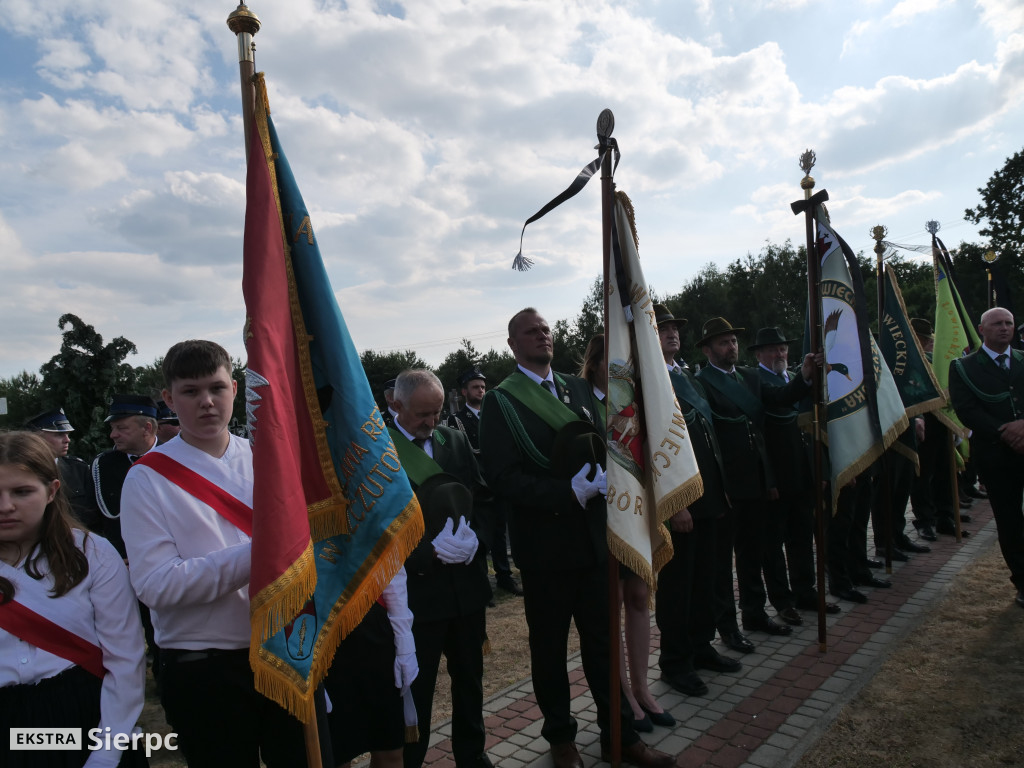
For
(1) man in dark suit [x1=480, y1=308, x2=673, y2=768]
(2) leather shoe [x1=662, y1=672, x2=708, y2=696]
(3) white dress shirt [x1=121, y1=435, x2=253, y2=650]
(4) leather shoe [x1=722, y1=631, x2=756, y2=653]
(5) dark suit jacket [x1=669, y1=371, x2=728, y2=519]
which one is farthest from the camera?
(4) leather shoe [x1=722, y1=631, x2=756, y2=653]

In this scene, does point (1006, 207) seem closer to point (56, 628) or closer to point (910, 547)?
point (910, 547)

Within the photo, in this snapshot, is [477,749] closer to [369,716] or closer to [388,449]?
[369,716]

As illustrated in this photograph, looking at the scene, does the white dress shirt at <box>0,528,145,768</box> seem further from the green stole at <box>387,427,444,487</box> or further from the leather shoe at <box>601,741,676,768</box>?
the leather shoe at <box>601,741,676,768</box>

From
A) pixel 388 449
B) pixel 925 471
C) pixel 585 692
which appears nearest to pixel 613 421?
pixel 388 449

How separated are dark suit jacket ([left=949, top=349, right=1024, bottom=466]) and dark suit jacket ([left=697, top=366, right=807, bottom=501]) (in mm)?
1827

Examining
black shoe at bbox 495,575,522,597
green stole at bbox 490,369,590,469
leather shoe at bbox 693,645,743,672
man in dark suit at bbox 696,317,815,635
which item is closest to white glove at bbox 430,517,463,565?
green stole at bbox 490,369,590,469

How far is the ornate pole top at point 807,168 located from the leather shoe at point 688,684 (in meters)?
3.79

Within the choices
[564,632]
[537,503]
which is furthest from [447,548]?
[564,632]

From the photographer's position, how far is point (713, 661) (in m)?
4.96

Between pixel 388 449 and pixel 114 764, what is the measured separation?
1354mm

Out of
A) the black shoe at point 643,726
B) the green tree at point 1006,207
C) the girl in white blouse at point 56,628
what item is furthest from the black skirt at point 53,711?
the green tree at point 1006,207

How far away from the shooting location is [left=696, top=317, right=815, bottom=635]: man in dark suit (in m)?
5.58

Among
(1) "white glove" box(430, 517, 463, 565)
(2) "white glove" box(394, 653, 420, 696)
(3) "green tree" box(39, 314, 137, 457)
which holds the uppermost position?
(3) "green tree" box(39, 314, 137, 457)

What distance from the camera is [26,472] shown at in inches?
90.4
